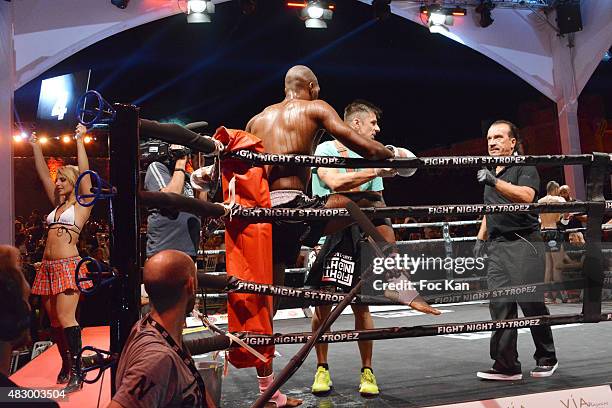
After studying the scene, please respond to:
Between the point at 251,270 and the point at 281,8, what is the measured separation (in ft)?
41.3

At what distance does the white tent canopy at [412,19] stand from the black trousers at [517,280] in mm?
4425

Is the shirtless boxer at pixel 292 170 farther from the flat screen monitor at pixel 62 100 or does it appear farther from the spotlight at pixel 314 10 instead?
the spotlight at pixel 314 10

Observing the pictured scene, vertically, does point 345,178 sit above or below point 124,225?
above

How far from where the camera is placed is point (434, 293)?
3.10 meters

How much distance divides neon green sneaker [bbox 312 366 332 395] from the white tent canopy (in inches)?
154

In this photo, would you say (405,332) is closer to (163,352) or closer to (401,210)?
(401,210)

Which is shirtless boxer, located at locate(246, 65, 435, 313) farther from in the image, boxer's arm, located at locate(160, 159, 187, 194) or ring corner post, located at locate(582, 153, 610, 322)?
ring corner post, located at locate(582, 153, 610, 322)

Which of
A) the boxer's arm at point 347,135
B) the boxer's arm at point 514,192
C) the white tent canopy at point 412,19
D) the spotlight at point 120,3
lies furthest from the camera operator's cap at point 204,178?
the spotlight at point 120,3

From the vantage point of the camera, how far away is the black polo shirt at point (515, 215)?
323cm

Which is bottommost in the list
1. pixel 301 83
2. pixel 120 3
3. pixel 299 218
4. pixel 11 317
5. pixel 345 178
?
pixel 11 317

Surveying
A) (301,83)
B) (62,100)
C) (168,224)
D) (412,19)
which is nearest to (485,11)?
(412,19)

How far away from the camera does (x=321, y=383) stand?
112 inches

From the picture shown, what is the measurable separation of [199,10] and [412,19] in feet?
9.90

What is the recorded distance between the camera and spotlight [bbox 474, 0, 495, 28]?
7898 millimetres
